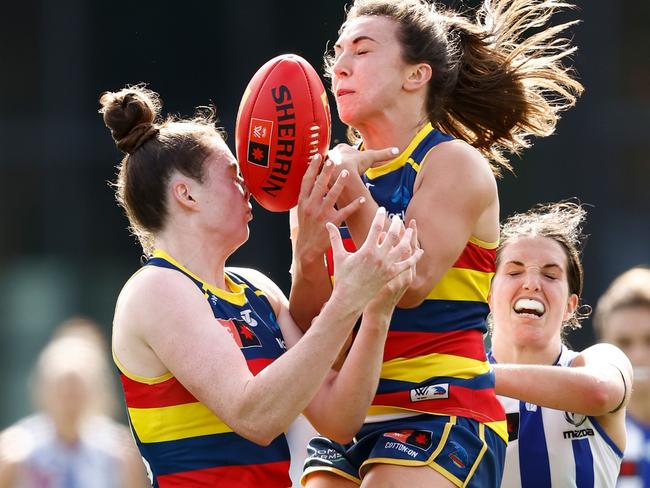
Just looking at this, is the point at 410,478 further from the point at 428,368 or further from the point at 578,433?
the point at 578,433

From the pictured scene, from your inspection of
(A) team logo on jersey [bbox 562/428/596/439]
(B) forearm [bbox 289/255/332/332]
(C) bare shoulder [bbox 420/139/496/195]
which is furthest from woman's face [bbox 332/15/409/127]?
(A) team logo on jersey [bbox 562/428/596/439]

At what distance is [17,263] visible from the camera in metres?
10.3

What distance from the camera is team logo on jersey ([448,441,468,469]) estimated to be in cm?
350

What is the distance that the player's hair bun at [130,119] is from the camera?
3.57m

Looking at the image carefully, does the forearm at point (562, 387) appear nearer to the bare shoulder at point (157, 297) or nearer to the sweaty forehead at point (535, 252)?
the sweaty forehead at point (535, 252)

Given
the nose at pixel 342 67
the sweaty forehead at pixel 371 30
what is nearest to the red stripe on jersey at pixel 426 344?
the nose at pixel 342 67

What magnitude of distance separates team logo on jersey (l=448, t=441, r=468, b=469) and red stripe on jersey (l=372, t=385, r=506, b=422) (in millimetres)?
93

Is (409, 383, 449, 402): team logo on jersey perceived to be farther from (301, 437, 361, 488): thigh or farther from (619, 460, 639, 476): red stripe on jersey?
(619, 460, 639, 476): red stripe on jersey

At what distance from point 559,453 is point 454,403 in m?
0.81

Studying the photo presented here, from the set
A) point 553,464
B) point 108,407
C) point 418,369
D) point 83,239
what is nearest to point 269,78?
point 418,369

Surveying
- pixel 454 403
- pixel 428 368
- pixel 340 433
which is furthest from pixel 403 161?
pixel 340 433

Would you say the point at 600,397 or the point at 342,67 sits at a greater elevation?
the point at 342,67

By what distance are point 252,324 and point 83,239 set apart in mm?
7058

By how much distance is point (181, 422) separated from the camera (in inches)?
132
